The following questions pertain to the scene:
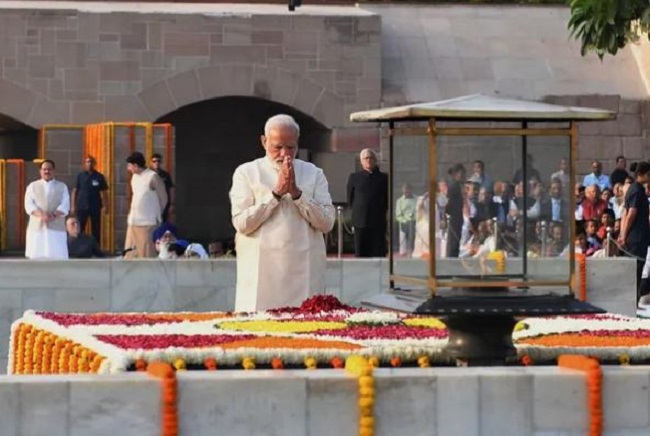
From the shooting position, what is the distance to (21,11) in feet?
103

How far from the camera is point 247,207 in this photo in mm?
13781

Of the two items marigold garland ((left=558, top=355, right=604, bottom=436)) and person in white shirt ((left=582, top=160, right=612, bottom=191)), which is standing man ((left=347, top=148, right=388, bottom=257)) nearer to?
person in white shirt ((left=582, top=160, right=612, bottom=191))

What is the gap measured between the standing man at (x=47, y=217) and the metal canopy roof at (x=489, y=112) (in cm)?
1306

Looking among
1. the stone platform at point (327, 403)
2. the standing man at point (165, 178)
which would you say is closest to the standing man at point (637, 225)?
the standing man at point (165, 178)

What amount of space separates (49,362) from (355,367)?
11.2ft

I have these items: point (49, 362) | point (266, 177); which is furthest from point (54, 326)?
point (266, 177)

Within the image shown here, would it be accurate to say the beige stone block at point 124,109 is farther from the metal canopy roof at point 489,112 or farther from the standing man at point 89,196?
the metal canopy roof at point 489,112

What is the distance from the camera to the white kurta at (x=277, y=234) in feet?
45.0

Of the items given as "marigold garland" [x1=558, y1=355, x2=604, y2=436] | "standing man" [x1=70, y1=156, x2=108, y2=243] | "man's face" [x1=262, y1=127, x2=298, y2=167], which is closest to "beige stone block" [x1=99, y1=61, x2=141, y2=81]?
"standing man" [x1=70, y1=156, x2=108, y2=243]

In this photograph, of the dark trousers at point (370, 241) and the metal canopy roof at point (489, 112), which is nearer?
the metal canopy roof at point (489, 112)

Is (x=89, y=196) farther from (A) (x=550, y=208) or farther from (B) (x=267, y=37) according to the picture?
(A) (x=550, y=208)

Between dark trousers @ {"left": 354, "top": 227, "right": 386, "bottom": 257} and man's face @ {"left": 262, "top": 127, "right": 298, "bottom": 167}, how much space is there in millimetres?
8106

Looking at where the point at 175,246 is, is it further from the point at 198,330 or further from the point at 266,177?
the point at 198,330

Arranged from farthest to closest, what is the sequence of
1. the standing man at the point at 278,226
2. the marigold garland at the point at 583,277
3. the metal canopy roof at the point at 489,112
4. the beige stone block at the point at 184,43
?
the beige stone block at the point at 184,43 < the marigold garland at the point at 583,277 < the standing man at the point at 278,226 < the metal canopy roof at the point at 489,112
